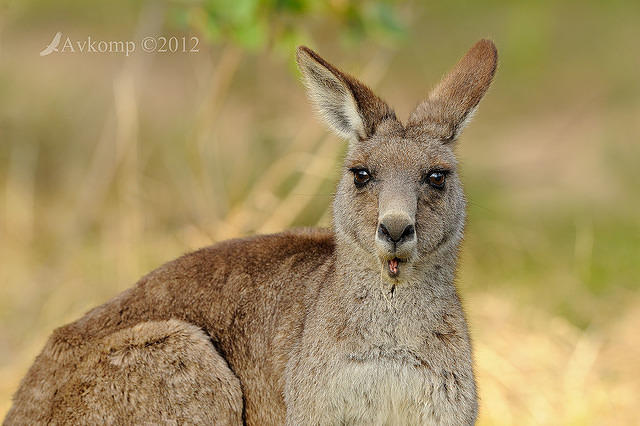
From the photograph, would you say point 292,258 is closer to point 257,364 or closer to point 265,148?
point 257,364

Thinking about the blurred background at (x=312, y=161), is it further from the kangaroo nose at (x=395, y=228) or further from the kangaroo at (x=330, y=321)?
the kangaroo nose at (x=395, y=228)

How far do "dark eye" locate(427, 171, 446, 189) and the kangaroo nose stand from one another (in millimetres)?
476

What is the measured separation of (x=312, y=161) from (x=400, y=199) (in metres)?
3.75

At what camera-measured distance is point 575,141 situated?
1290 centimetres

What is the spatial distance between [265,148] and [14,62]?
4.81 m

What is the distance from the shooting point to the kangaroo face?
4848mm

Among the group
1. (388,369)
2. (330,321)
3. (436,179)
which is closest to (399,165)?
(436,179)

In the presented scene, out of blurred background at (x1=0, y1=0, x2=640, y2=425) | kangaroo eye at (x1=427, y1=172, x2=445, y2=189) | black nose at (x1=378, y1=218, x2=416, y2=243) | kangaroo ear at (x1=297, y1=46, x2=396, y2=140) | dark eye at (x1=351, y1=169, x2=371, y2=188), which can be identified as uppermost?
kangaroo ear at (x1=297, y1=46, x2=396, y2=140)

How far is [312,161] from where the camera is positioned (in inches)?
340

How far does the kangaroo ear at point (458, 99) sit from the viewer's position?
5516 mm

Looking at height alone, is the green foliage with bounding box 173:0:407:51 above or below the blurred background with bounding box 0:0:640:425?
above

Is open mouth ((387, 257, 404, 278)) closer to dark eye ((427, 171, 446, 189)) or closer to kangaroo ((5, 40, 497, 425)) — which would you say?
kangaroo ((5, 40, 497, 425))

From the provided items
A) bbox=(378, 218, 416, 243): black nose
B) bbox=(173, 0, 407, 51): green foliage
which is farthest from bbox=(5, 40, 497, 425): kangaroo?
bbox=(173, 0, 407, 51): green foliage

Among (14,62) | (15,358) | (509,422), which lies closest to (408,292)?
(509,422)
